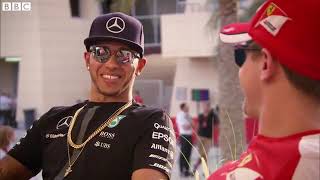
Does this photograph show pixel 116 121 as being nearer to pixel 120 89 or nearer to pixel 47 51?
pixel 120 89

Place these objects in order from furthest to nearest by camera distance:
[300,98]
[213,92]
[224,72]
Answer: [213,92], [224,72], [300,98]

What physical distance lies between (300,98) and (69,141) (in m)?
0.95

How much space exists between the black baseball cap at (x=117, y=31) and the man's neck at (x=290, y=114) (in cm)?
77

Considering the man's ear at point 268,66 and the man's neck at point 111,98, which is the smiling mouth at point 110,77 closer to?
the man's neck at point 111,98

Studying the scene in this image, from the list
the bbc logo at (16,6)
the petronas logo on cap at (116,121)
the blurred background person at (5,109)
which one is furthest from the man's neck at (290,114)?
the blurred background person at (5,109)

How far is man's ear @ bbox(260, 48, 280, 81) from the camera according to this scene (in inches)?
52.6

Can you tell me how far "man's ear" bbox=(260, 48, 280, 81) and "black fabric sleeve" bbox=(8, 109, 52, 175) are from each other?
104 cm

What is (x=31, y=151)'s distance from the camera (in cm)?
209

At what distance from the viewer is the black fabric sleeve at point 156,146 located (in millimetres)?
1783

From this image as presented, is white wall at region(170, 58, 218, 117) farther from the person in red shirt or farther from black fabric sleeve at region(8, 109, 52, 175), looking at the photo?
the person in red shirt

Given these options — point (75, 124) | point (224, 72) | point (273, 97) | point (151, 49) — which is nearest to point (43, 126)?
point (75, 124)

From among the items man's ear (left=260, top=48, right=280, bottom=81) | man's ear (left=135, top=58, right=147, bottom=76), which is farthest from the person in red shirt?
man's ear (left=135, top=58, right=147, bottom=76)

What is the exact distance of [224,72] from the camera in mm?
6934

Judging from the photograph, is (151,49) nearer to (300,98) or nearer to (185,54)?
(185,54)
